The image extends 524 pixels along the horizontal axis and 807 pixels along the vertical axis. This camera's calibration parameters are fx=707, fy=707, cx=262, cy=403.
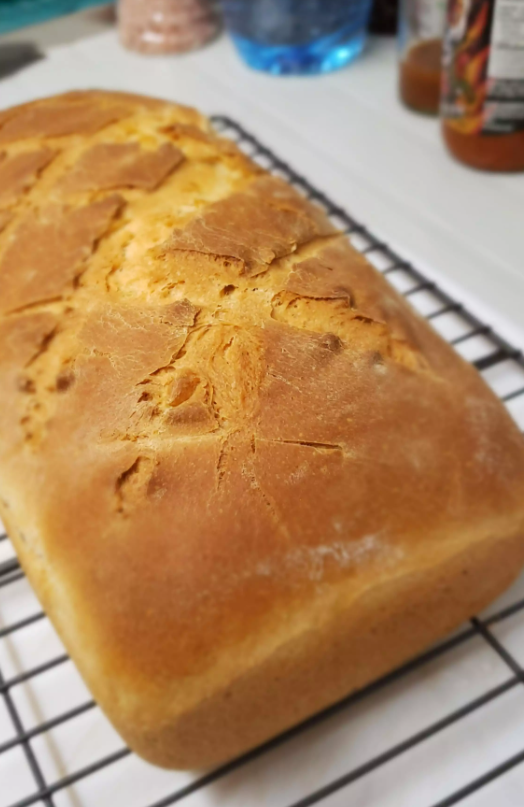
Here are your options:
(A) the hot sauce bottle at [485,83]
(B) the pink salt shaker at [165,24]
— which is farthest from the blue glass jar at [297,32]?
(A) the hot sauce bottle at [485,83]

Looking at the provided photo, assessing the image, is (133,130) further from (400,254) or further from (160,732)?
(160,732)

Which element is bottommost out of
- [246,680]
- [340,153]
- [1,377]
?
[246,680]

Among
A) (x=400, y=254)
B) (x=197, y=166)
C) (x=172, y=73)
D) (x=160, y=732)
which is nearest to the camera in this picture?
(x=160, y=732)

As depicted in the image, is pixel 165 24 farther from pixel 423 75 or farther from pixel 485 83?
pixel 485 83

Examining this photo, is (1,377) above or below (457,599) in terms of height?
above

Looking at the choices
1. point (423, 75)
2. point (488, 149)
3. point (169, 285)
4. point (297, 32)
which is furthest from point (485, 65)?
point (169, 285)

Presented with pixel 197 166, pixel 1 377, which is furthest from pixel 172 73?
pixel 1 377
